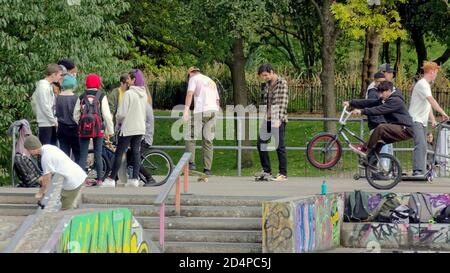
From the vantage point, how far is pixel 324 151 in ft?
65.6

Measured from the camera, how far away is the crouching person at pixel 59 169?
1535 centimetres

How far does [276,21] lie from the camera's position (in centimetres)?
4619

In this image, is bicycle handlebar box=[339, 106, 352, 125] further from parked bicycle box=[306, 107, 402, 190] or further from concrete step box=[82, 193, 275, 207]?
concrete step box=[82, 193, 275, 207]

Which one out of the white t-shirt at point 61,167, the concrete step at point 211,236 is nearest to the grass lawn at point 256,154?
the concrete step at point 211,236

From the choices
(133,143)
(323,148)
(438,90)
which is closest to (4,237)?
(133,143)

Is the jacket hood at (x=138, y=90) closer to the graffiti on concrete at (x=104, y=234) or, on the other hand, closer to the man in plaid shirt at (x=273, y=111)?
the man in plaid shirt at (x=273, y=111)

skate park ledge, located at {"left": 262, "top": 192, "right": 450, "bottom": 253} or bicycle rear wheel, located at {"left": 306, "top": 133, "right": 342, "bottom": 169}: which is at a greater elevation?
bicycle rear wheel, located at {"left": 306, "top": 133, "right": 342, "bottom": 169}

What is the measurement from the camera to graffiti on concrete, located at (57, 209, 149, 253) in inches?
507

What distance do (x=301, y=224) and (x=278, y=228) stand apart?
17.7 inches

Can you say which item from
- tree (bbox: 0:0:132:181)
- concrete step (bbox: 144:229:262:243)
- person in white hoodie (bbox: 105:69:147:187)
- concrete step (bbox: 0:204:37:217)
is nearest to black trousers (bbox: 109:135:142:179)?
person in white hoodie (bbox: 105:69:147:187)

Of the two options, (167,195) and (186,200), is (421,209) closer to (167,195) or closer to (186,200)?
(186,200)

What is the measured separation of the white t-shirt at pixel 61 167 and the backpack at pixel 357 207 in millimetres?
3961
